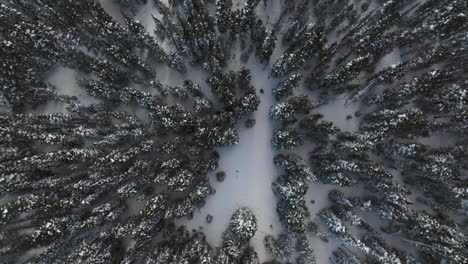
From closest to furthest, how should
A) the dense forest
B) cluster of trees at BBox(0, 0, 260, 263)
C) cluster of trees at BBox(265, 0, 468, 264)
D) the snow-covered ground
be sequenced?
cluster of trees at BBox(0, 0, 260, 263) → the dense forest → cluster of trees at BBox(265, 0, 468, 264) → the snow-covered ground

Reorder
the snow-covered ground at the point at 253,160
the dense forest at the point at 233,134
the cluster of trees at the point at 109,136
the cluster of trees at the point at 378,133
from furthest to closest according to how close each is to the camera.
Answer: the snow-covered ground at the point at 253,160 → the cluster of trees at the point at 378,133 → the dense forest at the point at 233,134 → the cluster of trees at the point at 109,136

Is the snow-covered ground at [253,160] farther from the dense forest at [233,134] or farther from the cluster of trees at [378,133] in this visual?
the cluster of trees at [378,133]

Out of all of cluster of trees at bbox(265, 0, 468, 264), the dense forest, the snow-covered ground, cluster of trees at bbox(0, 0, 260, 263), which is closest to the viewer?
cluster of trees at bbox(0, 0, 260, 263)

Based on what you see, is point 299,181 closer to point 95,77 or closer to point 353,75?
point 353,75

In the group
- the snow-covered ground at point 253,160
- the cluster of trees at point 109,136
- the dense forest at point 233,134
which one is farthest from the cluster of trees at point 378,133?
the cluster of trees at point 109,136

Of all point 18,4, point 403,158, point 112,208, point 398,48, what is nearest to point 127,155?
point 112,208

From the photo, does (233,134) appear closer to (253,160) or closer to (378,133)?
(253,160)

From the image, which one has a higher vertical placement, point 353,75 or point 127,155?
point 353,75

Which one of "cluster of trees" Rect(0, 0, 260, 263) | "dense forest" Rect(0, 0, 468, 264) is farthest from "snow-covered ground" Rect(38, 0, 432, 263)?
"cluster of trees" Rect(0, 0, 260, 263)

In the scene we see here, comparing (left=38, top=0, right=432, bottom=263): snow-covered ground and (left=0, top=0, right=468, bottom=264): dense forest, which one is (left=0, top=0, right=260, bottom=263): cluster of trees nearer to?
(left=0, top=0, right=468, bottom=264): dense forest

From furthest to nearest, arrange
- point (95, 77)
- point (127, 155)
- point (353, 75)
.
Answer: point (95, 77), point (353, 75), point (127, 155)

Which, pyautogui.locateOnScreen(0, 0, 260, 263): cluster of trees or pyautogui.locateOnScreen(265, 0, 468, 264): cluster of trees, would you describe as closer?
pyautogui.locateOnScreen(0, 0, 260, 263): cluster of trees
